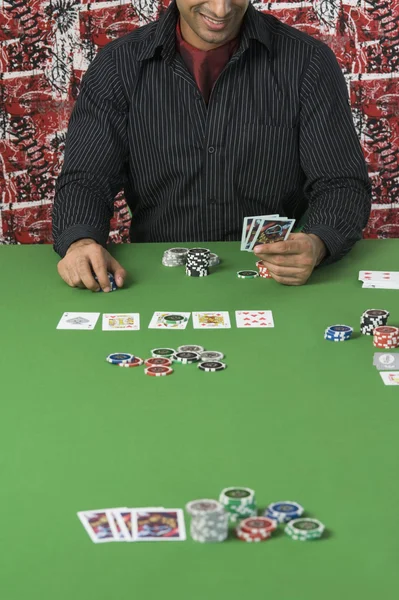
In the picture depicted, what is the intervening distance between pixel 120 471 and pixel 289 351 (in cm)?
63

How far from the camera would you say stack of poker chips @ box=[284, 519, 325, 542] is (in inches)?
50.3

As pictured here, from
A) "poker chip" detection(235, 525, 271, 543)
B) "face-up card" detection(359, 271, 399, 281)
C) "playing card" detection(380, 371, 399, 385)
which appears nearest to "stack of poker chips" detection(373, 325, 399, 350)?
"playing card" detection(380, 371, 399, 385)

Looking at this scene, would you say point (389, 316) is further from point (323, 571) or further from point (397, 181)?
point (397, 181)

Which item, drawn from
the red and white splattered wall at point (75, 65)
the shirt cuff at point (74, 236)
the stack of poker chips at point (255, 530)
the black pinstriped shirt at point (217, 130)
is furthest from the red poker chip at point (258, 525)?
the red and white splattered wall at point (75, 65)

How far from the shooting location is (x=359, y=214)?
2867 millimetres

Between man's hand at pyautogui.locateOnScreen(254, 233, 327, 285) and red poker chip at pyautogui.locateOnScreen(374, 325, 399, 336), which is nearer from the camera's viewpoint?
red poker chip at pyautogui.locateOnScreen(374, 325, 399, 336)

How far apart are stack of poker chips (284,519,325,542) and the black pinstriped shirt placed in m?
1.76

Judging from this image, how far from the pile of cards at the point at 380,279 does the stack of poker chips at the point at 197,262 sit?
1.35 feet

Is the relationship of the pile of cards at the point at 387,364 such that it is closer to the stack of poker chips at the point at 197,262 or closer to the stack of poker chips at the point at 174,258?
the stack of poker chips at the point at 197,262

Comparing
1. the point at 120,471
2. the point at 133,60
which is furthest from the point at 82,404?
the point at 133,60

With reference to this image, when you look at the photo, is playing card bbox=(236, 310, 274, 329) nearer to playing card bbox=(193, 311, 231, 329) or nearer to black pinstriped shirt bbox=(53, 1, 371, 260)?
playing card bbox=(193, 311, 231, 329)

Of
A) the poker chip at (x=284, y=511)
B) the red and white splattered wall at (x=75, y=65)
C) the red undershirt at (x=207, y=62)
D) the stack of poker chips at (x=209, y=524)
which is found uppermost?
the red undershirt at (x=207, y=62)

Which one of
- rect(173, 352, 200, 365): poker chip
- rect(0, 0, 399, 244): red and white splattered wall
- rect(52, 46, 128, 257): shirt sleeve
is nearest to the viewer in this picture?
rect(173, 352, 200, 365): poker chip

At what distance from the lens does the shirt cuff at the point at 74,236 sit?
2693 millimetres
